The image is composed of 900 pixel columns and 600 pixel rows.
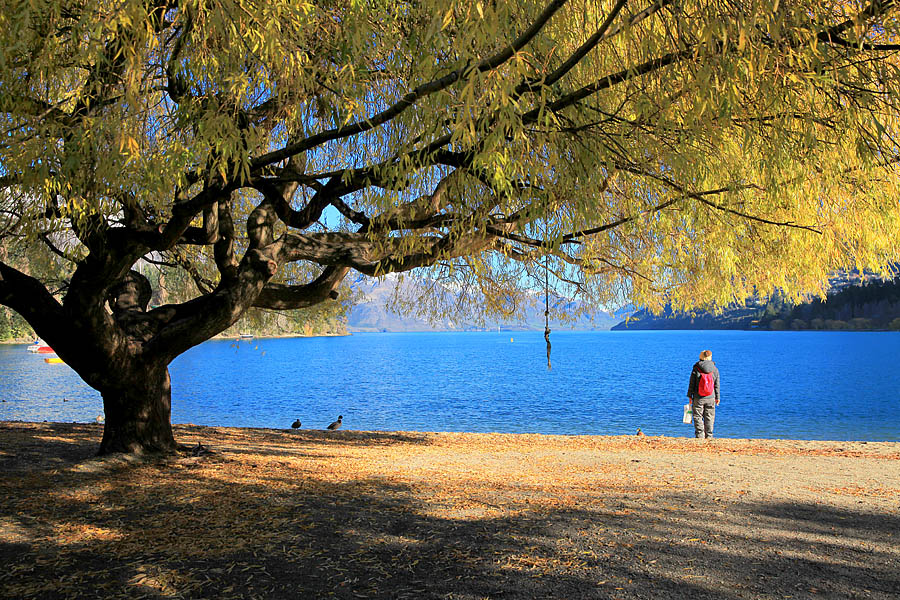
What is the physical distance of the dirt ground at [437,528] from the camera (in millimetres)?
3297

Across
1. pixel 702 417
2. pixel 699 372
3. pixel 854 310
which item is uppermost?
pixel 854 310

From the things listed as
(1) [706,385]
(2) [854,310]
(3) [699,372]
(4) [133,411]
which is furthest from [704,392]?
(2) [854,310]

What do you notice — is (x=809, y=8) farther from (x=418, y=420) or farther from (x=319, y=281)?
(x=418, y=420)

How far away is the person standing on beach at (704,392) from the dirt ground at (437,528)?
334cm

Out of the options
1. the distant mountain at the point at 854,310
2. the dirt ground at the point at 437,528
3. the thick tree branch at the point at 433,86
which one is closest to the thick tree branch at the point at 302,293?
the dirt ground at the point at 437,528

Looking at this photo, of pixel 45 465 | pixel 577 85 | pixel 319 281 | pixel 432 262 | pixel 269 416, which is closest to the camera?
pixel 577 85

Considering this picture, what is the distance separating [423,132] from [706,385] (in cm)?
931

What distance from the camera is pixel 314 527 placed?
14.3 ft

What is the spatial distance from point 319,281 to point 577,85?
15.8 ft

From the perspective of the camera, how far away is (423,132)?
3.33m

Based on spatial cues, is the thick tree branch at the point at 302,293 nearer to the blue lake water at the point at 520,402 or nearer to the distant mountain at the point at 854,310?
the blue lake water at the point at 520,402

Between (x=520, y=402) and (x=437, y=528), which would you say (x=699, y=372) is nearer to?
(x=437, y=528)

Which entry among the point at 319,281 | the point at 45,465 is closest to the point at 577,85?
the point at 319,281

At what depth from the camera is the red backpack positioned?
1100cm
